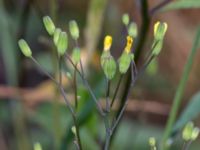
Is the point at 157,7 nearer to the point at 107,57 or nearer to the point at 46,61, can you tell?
the point at 107,57

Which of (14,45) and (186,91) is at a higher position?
(14,45)

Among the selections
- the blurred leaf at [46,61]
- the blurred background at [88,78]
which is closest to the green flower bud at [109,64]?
the blurred background at [88,78]

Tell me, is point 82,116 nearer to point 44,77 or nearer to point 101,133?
point 101,133

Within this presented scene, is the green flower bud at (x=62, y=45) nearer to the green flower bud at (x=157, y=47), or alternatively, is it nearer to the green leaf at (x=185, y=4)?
the green flower bud at (x=157, y=47)

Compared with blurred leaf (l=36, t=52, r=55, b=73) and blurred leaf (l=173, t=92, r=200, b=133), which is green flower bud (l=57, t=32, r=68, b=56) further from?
blurred leaf (l=36, t=52, r=55, b=73)

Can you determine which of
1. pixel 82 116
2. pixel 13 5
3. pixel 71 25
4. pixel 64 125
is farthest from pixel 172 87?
pixel 71 25

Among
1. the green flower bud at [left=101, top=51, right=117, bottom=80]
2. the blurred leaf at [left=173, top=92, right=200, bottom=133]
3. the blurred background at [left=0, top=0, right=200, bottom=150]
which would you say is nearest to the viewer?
the green flower bud at [left=101, top=51, right=117, bottom=80]

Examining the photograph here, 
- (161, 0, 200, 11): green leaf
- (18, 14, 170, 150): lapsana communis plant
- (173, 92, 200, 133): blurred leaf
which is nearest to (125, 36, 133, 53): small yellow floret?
(18, 14, 170, 150): lapsana communis plant

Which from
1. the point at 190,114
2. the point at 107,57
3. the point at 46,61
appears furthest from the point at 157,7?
the point at 46,61
